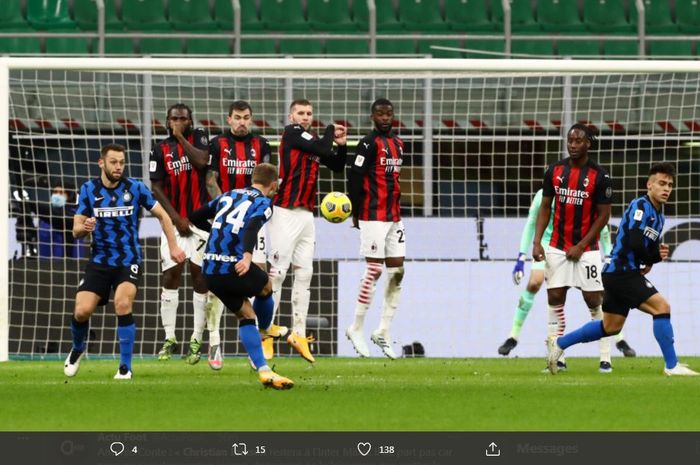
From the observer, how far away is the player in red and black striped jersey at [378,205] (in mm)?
12383

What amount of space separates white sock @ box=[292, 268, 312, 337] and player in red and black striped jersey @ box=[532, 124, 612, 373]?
7.04 feet

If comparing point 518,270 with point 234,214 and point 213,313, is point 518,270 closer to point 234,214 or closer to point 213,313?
point 213,313

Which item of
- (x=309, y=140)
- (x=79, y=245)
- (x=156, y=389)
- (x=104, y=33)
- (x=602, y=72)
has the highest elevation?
(x=104, y=33)

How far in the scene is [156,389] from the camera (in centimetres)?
883

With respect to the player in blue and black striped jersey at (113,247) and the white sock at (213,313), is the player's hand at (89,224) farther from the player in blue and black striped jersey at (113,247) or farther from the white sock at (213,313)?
the white sock at (213,313)

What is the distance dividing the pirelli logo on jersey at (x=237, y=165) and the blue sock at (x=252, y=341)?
2.89 meters

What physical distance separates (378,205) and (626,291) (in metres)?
3.21

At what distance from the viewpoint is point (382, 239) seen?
40.7 feet

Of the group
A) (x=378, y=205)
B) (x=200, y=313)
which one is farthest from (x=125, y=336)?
(x=378, y=205)

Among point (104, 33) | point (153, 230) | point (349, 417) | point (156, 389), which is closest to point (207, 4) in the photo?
point (104, 33)

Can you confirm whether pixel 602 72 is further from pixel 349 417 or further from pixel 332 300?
pixel 349 417

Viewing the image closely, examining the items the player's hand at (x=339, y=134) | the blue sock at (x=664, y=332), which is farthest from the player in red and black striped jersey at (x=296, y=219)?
the blue sock at (x=664, y=332)

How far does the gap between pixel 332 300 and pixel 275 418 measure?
694cm
